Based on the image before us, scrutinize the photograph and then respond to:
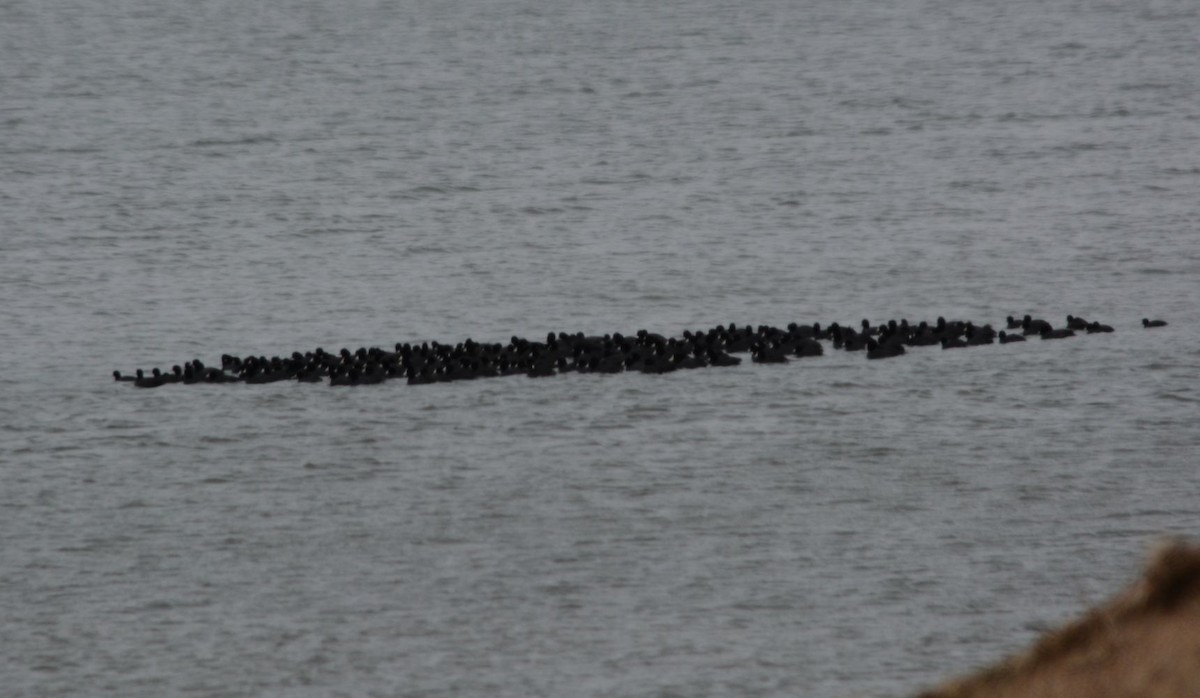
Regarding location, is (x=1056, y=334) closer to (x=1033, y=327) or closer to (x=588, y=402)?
(x=1033, y=327)

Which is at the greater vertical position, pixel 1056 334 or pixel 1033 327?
pixel 1033 327

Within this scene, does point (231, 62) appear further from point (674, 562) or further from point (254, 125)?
point (674, 562)

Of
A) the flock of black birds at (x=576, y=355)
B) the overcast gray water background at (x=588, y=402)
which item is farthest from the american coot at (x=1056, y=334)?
the overcast gray water background at (x=588, y=402)

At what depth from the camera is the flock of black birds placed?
30938 millimetres

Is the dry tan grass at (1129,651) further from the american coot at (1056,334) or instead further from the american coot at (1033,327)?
the american coot at (1033,327)

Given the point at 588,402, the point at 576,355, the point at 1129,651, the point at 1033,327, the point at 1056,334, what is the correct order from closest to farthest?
the point at 1129,651
the point at 588,402
the point at 576,355
the point at 1056,334
the point at 1033,327

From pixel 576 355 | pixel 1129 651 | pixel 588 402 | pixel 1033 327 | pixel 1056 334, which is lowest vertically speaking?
pixel 1129 651

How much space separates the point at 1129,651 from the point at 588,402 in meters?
20.0

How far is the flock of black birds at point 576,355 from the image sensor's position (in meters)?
30.9

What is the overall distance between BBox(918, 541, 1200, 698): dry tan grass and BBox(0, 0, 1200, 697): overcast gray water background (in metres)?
6.59

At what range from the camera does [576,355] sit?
31594 millimetres

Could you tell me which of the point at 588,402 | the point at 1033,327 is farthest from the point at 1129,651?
the point at 1033,327

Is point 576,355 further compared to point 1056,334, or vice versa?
point 1056,334

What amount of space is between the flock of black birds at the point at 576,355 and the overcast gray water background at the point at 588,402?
1.71ft
